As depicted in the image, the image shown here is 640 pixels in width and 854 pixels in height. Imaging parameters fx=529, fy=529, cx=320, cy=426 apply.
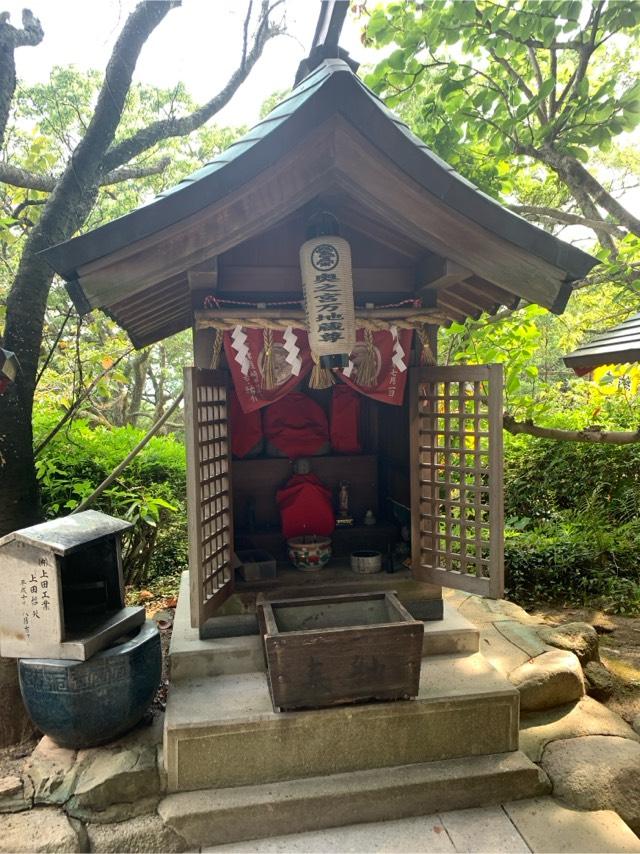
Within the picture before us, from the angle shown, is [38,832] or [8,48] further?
[8,48]

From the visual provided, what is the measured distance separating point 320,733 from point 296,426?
285 centimetres

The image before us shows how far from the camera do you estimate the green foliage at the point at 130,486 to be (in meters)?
6.44

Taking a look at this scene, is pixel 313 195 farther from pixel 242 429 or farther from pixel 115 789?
pixel 115 789

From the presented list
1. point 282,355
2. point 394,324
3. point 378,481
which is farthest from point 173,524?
point 394,324

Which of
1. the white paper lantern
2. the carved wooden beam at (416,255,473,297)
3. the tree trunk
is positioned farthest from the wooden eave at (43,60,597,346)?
the tree trunk

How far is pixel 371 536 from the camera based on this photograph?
18.3 ft

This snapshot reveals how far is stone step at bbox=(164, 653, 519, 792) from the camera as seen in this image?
11.0ft

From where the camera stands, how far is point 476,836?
311 centimetres

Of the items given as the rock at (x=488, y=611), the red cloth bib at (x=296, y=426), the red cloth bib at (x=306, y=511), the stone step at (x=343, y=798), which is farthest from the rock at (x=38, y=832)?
the rock at (x=488, y=611)

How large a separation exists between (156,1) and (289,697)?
19.8 feet

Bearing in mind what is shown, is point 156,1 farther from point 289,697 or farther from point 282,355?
point 289,697

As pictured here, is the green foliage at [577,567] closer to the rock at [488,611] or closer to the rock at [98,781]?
the rock at [488,611]

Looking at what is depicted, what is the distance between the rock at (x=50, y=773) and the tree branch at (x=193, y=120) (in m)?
5.29

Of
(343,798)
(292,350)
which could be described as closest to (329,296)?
(292,350)
